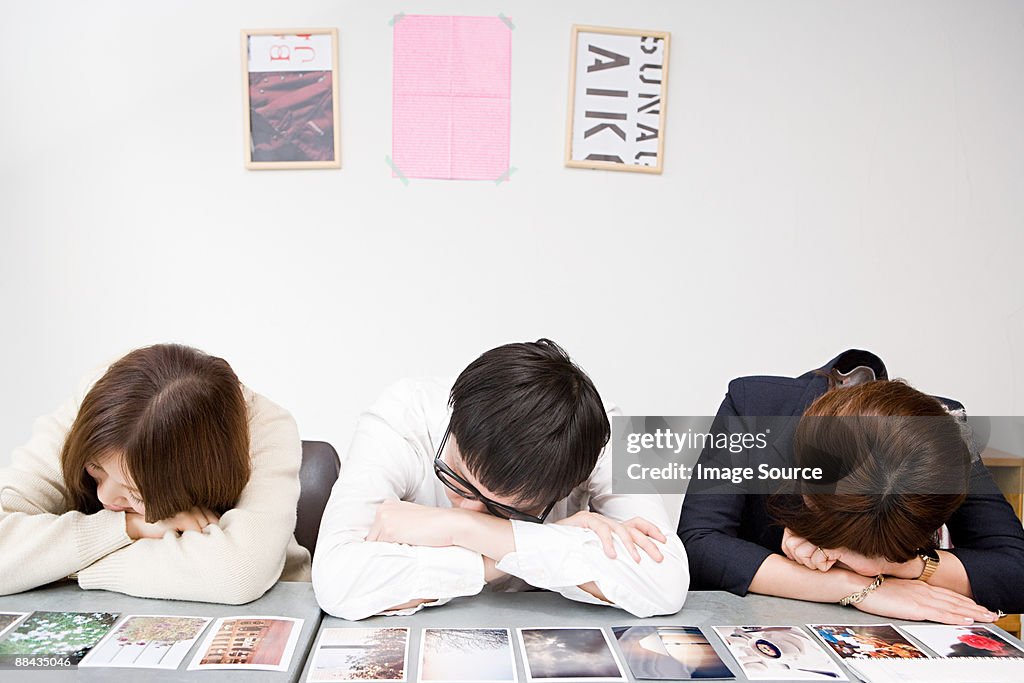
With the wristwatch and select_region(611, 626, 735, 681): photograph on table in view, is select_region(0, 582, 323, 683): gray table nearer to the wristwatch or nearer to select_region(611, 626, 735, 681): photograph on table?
select_region(611, 626, 735, 681): photograph on table

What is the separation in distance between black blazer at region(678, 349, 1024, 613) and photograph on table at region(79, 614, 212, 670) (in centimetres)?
77

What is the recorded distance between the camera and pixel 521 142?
240 centimetres

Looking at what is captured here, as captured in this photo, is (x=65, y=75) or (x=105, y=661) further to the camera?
(x=65, y=75)

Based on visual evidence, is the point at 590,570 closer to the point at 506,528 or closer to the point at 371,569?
the point at 506,528

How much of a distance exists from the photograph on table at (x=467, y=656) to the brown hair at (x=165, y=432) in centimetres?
43

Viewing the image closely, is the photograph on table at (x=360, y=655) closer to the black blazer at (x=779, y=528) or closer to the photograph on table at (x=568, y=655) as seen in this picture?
the photograph on table at (x=568, y=655)

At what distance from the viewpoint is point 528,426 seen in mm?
1153

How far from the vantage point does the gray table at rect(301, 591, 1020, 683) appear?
Result: 114cm

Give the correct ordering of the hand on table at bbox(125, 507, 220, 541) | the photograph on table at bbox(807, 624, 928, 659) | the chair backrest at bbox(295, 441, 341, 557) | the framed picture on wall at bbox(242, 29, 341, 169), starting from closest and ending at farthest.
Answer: the photograph on table at bbox(807, 624, 928, 659), the hand on table at bbox(125, 507, 220, 541), the chair backrest at bbox(295, 441, 341, 557), the framed picture on wall at bbox(242, 29, 341, 169)

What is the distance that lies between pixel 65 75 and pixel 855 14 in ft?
7.43

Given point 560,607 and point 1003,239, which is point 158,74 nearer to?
point 560,607

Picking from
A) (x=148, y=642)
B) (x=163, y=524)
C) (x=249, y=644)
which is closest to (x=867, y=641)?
(x=249, y=644)

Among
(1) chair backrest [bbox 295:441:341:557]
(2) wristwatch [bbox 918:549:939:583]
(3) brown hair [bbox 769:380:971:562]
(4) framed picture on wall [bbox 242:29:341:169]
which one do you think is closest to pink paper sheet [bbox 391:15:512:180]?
(4) framed picture on wall [bbox 242:29:341:169]

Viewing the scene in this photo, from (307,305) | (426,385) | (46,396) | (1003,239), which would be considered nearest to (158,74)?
(307,305)
